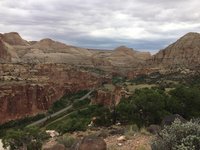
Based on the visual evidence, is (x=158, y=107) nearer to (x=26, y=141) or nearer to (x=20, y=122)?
(x=26, y=141)

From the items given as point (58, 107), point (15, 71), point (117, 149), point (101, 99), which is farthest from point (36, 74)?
point (117, 149)

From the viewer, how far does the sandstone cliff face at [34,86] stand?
109m

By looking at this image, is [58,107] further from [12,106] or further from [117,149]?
[117,149]

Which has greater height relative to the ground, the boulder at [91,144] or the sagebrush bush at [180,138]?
the sagebrush bush at [180,138]

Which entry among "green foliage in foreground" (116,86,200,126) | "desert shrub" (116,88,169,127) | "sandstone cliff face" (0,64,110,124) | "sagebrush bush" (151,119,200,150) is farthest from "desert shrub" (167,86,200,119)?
"sandstone cliff face" (0,64,110,124)

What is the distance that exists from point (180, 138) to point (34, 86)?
4324 inches

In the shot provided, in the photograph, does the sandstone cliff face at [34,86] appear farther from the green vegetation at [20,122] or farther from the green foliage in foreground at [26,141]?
the green foliage in foreground at [26,141]

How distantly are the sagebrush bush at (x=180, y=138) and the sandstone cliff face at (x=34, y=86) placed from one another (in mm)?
94423

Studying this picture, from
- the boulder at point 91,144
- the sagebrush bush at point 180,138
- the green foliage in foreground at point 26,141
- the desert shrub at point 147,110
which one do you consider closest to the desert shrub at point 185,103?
the desert shrub at point 147,110

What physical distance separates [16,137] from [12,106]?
88279 millimetres

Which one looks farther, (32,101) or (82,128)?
(32,101)

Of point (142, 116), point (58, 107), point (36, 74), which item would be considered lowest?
point (58, 107)

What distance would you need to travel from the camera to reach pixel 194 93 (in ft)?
99.0

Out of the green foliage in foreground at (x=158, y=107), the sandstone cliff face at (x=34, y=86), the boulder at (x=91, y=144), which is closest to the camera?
the boulder at (x=91, y=144)
